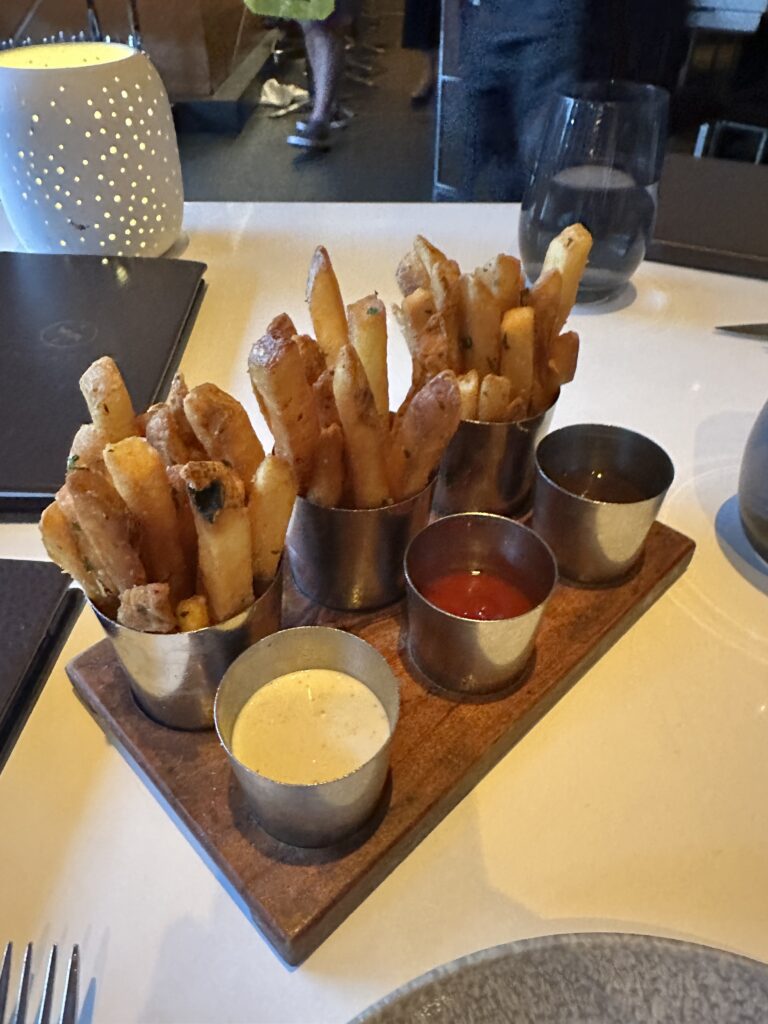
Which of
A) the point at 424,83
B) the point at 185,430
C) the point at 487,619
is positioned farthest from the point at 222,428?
the point at 424,83

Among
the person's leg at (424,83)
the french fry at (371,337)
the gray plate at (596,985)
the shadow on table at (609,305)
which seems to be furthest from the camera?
the person's leg at (424,83)

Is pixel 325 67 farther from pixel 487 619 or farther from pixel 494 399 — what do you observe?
pixel 487 619

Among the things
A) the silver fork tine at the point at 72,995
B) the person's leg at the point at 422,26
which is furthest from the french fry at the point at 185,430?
the person's leg at the point at 422,26

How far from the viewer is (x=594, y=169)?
1.06 metres

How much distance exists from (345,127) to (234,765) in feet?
14.7

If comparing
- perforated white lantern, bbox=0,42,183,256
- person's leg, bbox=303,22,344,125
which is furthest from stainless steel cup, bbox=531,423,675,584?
person's leg, bbox=303,22,344,125

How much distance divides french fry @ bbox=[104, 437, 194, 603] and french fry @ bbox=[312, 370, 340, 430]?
15 cm

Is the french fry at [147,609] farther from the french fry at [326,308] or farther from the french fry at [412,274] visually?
the french fry at [412,274]

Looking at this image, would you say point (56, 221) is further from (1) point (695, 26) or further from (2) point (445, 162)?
(1) point (695, 26)

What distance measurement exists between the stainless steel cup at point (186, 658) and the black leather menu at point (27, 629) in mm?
99

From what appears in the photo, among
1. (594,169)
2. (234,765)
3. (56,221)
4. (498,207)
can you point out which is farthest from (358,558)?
(498,207)

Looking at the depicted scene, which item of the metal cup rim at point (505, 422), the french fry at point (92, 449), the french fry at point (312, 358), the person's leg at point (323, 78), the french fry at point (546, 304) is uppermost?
the french fry at point (546, 304)

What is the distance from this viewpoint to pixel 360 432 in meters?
0.61

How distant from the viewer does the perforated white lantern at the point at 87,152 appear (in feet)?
3.39
